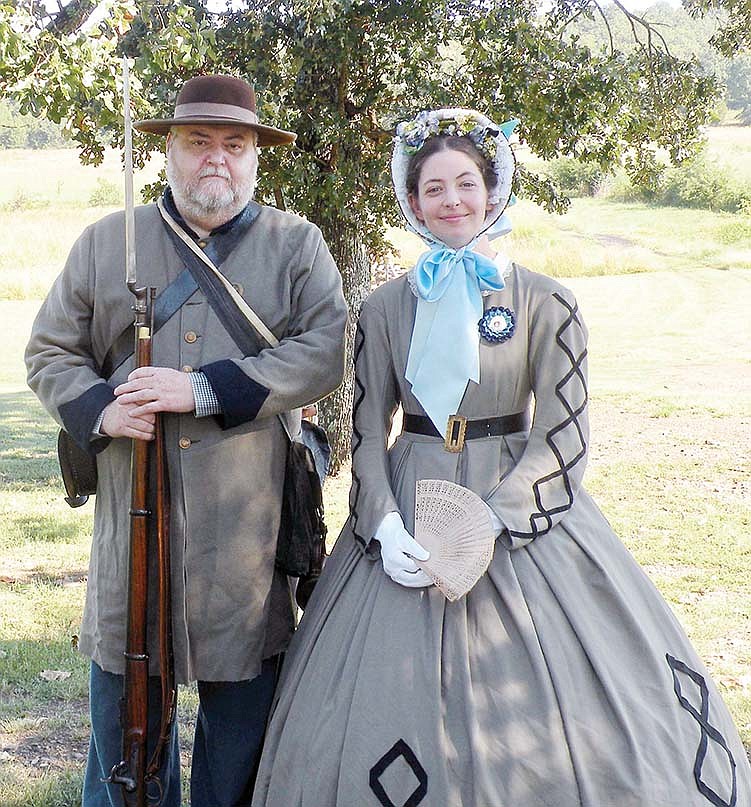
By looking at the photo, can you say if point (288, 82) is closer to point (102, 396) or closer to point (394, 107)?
point (394, 107)

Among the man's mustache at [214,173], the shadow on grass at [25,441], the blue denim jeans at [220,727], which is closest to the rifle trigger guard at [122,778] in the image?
the blue denim jeans at [220,727]

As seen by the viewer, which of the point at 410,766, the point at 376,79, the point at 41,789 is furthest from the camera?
the point at 376,79

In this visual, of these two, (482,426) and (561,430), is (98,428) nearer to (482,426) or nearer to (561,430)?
(482,426)

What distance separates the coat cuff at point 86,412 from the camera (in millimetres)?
2500

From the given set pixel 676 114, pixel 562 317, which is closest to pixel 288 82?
pixel 676 114

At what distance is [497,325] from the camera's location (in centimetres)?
258

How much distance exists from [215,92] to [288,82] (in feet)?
11.3

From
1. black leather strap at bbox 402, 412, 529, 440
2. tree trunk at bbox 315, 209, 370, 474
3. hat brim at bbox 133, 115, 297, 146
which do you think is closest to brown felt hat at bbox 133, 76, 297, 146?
hat brim at bbox 133, 115, 297, 146

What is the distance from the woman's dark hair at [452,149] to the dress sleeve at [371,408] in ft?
1.20

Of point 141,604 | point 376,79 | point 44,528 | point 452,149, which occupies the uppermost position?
point 376,79

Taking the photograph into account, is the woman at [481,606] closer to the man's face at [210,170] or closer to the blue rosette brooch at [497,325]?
the blue rosette brooch at [497,325]

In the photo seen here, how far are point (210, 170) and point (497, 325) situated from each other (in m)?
0.84

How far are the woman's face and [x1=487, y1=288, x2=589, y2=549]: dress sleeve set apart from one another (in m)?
0.29

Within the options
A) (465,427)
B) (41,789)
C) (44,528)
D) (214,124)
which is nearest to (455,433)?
(465,427)
